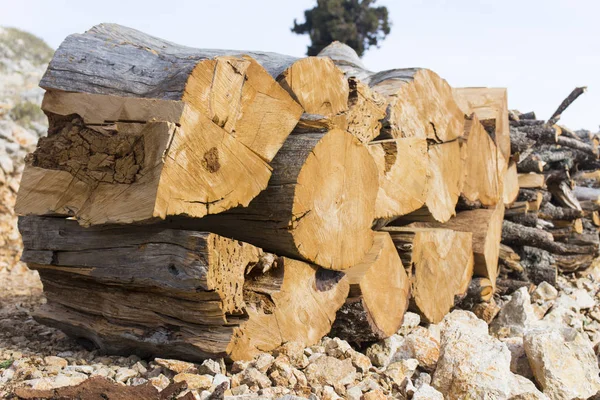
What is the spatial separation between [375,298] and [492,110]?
248cm

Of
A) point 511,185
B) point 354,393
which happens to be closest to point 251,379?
point 354,393

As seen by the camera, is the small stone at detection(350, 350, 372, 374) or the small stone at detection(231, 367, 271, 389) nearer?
the small stone at detection(231, 367, 271, 389)

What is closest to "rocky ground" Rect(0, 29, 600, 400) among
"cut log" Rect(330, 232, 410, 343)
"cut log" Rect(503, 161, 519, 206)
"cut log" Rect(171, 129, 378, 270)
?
"cut log" Rect(330, 232, 410, 343)

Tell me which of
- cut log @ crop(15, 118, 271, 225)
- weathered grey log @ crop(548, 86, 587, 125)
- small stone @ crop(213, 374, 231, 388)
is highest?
weathered grey log @ crop(548, 86, 587, 125)

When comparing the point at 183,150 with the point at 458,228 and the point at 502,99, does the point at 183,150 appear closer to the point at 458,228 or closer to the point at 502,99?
the point at 458,228

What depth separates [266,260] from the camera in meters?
2.63

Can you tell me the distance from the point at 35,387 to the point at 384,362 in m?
1.66

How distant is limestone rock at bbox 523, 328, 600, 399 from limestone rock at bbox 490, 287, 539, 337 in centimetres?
79

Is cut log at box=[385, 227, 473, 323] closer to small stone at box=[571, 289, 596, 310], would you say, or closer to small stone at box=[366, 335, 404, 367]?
small stone at box=[366, 335, 404, 367]

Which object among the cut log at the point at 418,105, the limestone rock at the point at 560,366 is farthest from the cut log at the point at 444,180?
the limestone rock at the point at 560,366

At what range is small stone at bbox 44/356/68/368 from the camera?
2561mm

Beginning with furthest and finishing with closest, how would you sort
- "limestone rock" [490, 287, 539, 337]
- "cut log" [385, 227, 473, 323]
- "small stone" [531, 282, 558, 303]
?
"small stone" [531, 282, 558, 303]
"limestone rock" [490, 287, 539, 337]
"cut log" [385, 227, 473, 323]

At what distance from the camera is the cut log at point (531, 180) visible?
5.88m

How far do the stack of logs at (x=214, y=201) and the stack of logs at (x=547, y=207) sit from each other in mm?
2059
